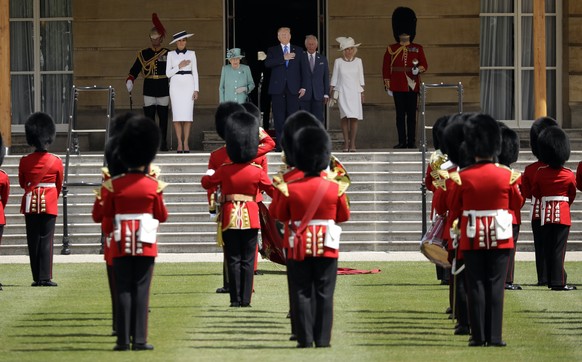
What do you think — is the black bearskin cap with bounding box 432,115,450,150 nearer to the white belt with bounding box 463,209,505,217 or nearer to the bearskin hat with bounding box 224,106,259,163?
the bearskin hat with bounding box 224,106,259,163

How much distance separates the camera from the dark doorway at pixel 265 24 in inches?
944

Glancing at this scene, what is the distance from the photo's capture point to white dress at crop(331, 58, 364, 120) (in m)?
21.1

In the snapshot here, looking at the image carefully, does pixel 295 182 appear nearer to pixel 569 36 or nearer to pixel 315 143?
pixel 315 143

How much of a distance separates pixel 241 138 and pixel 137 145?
2383mm

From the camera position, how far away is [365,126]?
23172mm

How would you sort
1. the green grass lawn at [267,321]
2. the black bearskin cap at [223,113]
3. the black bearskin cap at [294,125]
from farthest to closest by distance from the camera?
the black bearskin cap at [223,113] < the black bearskin cap at [294,125] < the green grass lawn at [267,321]

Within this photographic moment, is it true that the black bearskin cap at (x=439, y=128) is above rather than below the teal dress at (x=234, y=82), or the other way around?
below

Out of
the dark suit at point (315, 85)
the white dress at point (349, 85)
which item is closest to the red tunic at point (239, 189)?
the dark suit at point (315, 85)

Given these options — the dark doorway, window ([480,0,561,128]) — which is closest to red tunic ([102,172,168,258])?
the dark doorway

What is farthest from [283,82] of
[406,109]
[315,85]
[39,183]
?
[39,183]

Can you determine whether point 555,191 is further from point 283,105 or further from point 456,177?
point 283,105

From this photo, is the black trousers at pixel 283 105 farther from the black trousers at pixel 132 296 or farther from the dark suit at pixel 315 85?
the black trousers at pixel 132 296

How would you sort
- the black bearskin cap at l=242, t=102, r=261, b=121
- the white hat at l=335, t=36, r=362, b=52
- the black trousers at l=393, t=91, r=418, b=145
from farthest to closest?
the black trousers at l=393, t=91, r=418, b=145, the white hat at l=335, t=36, r=362, b=52, the black bearskin cap at l=242, t=102, r=261, b=121

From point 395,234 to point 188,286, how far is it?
4.37m
